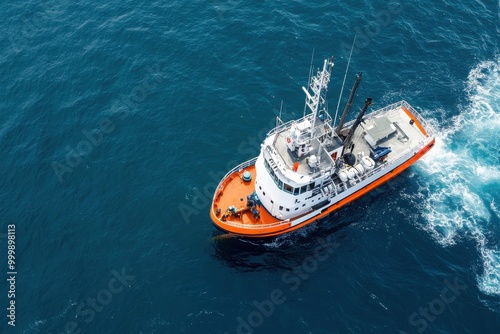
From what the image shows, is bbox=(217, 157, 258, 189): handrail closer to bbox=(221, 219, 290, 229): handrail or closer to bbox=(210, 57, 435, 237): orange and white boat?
bbox=(210, 57, 435, 237): orange and white boat

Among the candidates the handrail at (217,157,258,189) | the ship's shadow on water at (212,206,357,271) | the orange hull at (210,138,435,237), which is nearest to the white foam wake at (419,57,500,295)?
the orange hull at (210,138,435,237)

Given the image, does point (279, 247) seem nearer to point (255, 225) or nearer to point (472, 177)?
point (255, 225)

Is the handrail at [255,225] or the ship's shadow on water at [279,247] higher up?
the handrail at [255,225]

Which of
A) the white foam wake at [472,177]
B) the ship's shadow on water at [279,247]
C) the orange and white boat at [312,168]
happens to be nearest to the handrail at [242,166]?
the orange and white boat at [312,168]

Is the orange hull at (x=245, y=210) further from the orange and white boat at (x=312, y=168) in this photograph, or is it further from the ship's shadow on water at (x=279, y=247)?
the ship's shadow on water at (x=279, y=247)

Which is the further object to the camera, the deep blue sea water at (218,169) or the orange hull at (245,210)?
the orange hull at (245,210)

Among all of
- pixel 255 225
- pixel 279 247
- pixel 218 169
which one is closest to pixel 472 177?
pixel 279 247
